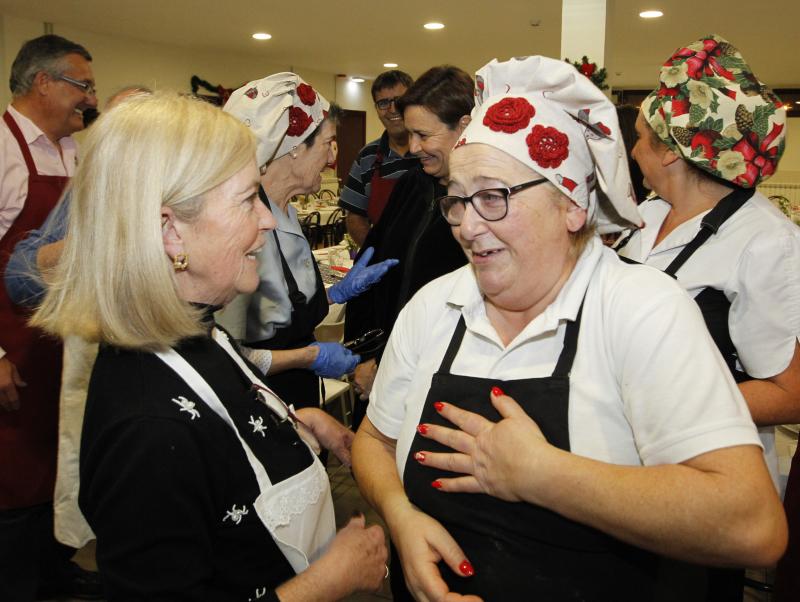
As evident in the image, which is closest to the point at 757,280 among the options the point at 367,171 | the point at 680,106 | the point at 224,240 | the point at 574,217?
the point at 680,106

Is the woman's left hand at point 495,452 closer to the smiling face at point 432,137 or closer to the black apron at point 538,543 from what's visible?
the black apron at point 538,543

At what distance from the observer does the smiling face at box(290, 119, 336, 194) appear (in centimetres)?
218

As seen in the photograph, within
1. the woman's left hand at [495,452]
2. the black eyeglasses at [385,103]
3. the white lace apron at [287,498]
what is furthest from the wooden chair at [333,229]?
the woman's left hand at [495,452]

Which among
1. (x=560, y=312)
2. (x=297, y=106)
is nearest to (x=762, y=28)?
(x=297, y=106)

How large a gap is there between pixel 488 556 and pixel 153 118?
3.12ft

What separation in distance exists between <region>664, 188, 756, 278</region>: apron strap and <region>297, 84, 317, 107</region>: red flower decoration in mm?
1273

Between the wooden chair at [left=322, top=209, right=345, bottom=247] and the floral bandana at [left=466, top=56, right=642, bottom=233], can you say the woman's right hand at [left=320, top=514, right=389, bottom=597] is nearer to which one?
the floral bandana at [left=466, top=56, right=642, bottom=233]

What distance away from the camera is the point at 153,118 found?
108 centimetres

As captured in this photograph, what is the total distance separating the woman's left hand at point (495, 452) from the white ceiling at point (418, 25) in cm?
474

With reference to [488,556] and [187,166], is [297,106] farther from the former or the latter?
[488,556]

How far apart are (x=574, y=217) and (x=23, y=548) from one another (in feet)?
8.11

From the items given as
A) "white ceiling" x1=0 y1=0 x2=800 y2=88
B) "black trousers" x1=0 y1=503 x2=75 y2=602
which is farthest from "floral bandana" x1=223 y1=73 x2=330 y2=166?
"white ceiling" x1=0 y1=0 x2=800 y2=88

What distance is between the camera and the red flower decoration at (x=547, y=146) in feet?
3.85

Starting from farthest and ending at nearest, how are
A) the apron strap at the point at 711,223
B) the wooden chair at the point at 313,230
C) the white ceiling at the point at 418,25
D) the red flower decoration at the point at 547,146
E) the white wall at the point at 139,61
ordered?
the wooden chair at the point at 313,230, the white wall at the point at 139,61, the white ceiling at the point at 418,25, the apron strap at the point at 711,223, the red flower decoration at the point at 547,146
